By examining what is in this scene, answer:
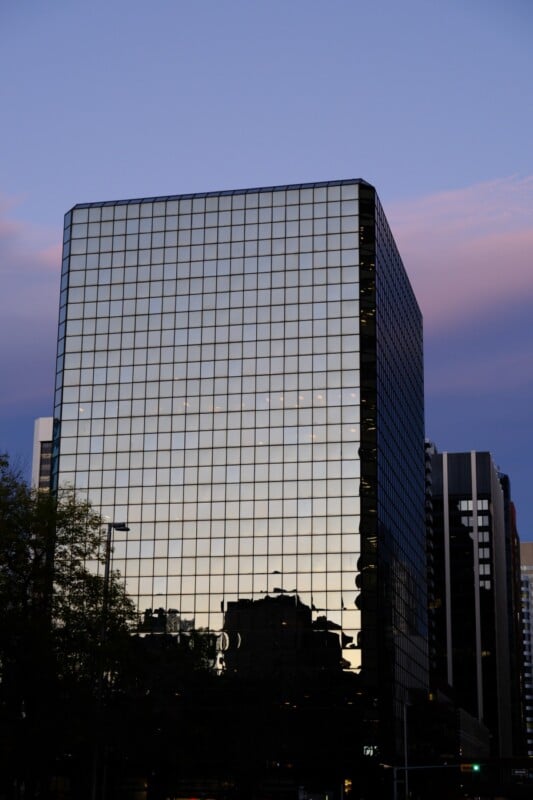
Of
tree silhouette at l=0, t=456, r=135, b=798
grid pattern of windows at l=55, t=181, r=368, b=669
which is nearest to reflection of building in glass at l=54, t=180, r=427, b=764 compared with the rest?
grid pattern of windows at l=55, t=181, r=368, b=669

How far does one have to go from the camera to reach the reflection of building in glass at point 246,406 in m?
121

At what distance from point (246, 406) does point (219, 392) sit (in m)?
3.44

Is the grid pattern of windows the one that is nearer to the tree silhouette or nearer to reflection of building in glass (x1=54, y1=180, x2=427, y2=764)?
reflection of building in glass (x1=54, y1=180, x2=427, y2=764)

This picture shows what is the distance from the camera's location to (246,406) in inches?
4980

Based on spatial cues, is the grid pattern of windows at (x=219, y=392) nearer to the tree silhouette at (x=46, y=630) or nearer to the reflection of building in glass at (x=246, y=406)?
the reflection of building in glass at (x=246, y=406)

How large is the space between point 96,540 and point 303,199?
230ft

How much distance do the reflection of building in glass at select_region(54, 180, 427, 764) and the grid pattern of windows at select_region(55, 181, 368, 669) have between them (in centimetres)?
17

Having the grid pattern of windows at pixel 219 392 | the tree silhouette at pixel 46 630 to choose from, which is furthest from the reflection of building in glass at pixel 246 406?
the tree silhouette at pixel 46 630

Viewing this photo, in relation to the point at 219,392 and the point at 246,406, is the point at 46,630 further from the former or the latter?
the point at 219,392

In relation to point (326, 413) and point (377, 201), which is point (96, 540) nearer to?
point (326, 413)

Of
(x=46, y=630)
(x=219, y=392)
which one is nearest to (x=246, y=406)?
(x=219, y=392)

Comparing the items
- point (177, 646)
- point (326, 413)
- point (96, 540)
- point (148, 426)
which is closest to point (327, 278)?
point (326, 413)

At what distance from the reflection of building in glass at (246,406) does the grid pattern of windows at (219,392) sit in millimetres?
172

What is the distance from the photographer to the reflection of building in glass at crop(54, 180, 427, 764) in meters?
121
